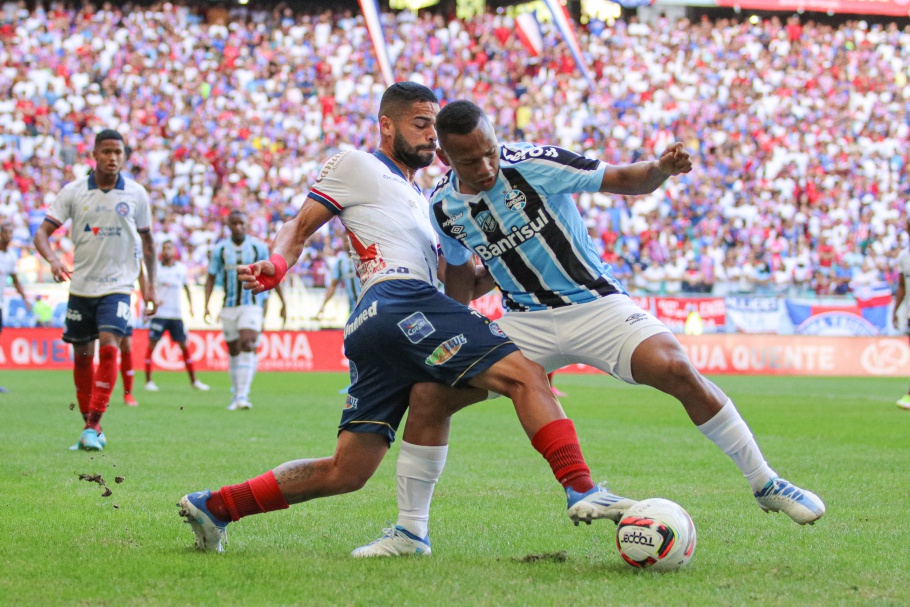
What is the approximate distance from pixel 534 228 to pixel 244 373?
9696 mm

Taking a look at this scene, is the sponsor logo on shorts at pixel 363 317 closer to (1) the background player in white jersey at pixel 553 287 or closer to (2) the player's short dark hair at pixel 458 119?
(1) the background player in white jersey at pixel 553 287

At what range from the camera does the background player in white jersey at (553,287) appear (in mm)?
4445

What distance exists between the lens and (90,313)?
905 centimetres

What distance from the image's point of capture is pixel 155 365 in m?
22.3

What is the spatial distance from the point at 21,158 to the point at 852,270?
19.7 meters

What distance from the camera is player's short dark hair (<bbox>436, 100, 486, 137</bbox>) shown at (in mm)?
4355

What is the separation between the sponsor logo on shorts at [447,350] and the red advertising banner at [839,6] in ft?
117

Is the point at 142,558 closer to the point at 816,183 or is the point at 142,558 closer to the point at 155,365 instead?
the point at 155,365

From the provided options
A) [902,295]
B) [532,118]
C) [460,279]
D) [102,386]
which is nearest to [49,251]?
[102,386]

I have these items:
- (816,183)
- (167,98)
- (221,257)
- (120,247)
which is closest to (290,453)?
(120,247)

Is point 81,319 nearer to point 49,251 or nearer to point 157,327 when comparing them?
point 49,251

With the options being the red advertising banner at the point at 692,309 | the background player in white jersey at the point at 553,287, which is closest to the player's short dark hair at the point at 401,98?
the background player in white jersey at the point at 553,287

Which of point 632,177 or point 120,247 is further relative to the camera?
point 120,247

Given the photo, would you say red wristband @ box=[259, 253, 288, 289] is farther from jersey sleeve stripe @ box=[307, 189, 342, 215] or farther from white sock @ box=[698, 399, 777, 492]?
white sock @ box=[698, 399, 777, 492]
